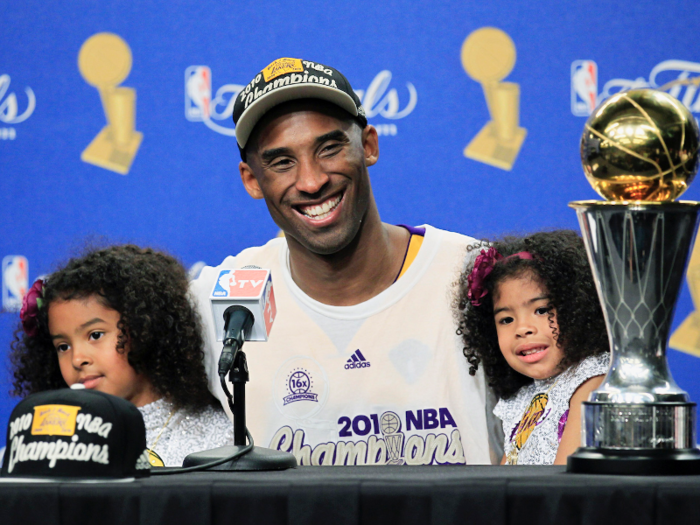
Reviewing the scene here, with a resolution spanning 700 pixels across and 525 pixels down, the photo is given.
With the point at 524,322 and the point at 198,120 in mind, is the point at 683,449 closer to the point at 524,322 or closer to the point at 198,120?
the point at 524,322

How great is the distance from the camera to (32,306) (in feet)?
6.66

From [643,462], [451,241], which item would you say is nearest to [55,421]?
[643,462]

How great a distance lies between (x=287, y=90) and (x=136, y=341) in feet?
2.27

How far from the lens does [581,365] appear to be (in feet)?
5.61

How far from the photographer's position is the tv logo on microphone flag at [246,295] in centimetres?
113

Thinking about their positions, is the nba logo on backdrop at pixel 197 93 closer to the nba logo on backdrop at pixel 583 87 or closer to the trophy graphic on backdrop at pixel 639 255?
the nba logo on backdrop at pixel 583 87

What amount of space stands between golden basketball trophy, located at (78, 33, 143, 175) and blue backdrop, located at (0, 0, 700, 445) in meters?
0.02

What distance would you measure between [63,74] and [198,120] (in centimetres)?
44

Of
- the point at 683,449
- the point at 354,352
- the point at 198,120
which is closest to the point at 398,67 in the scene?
the point at 198,120

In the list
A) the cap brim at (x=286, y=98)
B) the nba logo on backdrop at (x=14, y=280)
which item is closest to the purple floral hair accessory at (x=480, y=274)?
the cap brim at (x=286, y=98)

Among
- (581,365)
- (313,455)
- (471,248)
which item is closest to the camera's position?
(581,365)

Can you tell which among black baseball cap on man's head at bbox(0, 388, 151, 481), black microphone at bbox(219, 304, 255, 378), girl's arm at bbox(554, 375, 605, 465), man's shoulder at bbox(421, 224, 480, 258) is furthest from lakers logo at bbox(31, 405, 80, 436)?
man's shoulder at bbox(421, 224, 480, 258)

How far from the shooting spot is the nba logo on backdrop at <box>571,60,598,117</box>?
231 cm

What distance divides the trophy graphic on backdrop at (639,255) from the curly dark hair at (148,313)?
123 cm
